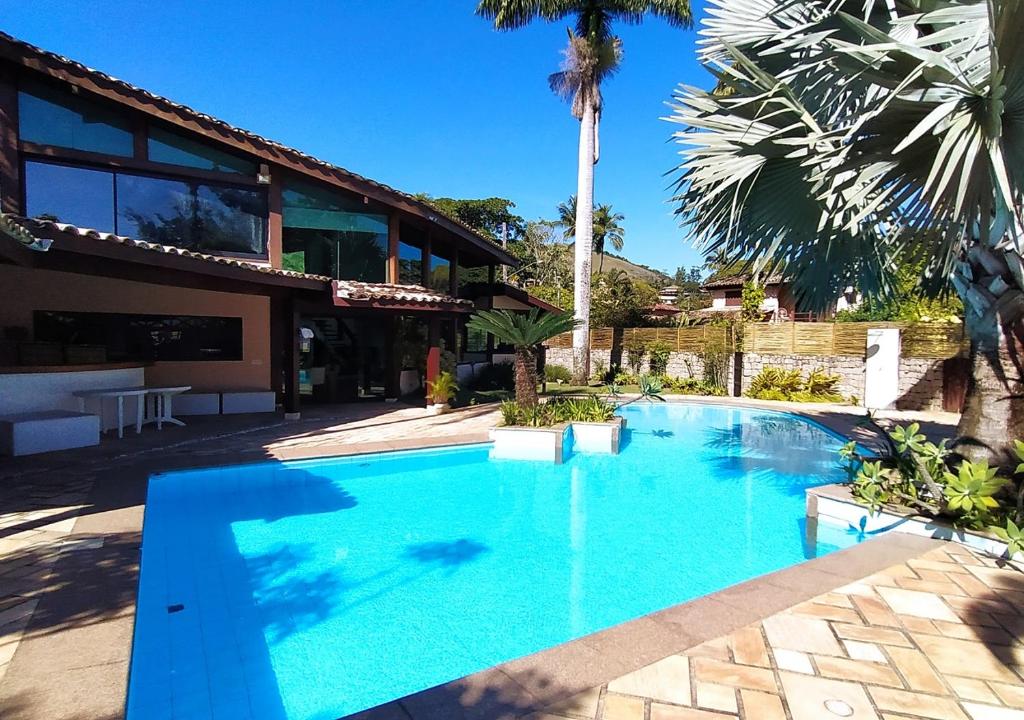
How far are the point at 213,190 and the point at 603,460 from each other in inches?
472

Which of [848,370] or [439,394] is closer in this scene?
[439,394]

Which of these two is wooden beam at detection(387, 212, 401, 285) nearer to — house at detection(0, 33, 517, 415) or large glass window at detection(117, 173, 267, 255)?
house at detection(0, 33, 517, 415)

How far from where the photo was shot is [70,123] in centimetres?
1186

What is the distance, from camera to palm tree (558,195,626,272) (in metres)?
51.8

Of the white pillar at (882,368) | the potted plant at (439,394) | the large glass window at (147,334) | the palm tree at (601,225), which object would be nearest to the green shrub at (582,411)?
the potted plant at (439,394)

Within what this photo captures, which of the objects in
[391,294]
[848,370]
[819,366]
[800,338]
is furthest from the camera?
[800,338]

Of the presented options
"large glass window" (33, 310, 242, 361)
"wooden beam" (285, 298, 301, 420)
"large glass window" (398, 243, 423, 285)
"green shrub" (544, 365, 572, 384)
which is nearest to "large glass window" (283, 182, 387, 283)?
"large glass window" (398, 243, 423, 285)

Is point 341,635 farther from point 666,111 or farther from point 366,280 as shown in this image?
point 366,280

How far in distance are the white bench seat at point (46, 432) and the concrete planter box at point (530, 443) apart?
26.0 ft

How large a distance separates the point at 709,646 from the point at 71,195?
15300mm

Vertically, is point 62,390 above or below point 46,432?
above

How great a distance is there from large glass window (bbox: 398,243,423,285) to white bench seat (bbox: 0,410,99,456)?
8.84 meters

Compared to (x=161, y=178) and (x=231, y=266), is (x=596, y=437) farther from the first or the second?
(x=161, y=178)

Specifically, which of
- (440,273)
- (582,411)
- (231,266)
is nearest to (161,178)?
(231,266)
